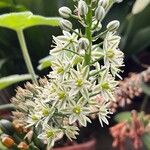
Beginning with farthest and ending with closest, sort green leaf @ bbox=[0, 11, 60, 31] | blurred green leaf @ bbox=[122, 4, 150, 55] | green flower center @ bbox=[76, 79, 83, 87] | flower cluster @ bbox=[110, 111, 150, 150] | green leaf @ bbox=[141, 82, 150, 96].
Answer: blurred green leaf @ bbox=[122, 4, 150, 55] → green leaf @ bbox=[141, 82, 150, 96] → flower cluster @ bbox=[110, 111, 150, 150] → green leaf @ bbox=[0, 11, 60, 31] → green flower center @ bbox=[76, 79, 83, 87]

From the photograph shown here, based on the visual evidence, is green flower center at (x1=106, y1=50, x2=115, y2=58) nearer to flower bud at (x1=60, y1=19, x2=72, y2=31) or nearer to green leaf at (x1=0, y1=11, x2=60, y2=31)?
flower bud at (x1=60, y1=19, x2=72, y2=31)

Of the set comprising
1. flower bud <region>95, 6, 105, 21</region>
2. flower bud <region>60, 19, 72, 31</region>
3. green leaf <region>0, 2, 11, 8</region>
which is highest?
green leaf <region>0, 2, 11, 8</region>

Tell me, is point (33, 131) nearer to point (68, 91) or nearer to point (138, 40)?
point (68, 91)

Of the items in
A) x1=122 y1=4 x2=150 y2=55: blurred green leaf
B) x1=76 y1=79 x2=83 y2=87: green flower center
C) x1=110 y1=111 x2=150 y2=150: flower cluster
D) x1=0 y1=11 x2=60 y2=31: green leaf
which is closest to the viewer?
x1=76 y1=79 x2=83 y2=87: green flower center

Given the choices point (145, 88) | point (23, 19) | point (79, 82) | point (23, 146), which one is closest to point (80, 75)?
point (79, 82)

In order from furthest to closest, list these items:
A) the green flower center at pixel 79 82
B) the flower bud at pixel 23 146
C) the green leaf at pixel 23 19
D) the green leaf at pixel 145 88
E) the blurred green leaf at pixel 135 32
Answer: the blurred green leaf at pixel 135 32 < the green leaf at pixel 145 88 < the green leaf at pixel 23 19 < the flower bud at pixel 23 146 < the green flower center at pixel 79 82

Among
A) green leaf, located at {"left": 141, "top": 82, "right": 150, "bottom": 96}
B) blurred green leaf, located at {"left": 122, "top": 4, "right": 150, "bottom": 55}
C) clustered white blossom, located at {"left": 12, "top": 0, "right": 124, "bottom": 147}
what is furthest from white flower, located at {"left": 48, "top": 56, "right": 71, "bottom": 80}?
blurred green leaf, located at {"left": 122, "top": 4, "right": 150, "bottom": 55}

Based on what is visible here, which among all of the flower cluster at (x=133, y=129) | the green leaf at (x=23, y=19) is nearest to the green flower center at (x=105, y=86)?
the green leaf at (x=23, y=19)

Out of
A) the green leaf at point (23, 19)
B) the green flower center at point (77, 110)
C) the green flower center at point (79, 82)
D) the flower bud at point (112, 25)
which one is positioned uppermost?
the green leaf at point (23, 19)

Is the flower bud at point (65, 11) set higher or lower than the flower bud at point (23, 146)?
higher

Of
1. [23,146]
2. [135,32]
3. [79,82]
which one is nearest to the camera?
[79,82]

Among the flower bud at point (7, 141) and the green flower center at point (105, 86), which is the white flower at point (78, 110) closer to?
the green flower center at point (105, 86)

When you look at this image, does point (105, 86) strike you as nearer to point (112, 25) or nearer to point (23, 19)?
point (112, 25)

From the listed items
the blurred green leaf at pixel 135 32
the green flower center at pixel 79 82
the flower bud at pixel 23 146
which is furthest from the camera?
the blurred green leaf at pixel 135 32
